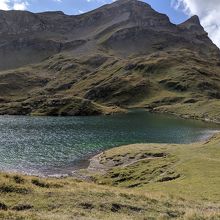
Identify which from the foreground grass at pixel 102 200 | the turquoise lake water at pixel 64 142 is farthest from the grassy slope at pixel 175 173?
the turquoise lake water at pixel 64 142

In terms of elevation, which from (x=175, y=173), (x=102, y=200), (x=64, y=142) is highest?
(x=102, y=200)

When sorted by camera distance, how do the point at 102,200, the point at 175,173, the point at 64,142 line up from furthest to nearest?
the point at 64,142 < the point at 175,173 < the point at 102,200

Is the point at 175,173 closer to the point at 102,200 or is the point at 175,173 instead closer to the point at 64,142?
the point at 102,200

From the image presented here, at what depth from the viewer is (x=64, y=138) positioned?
4902 inches

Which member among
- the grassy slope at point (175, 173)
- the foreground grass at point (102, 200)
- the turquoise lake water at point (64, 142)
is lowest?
the turquoise lake water at point (64, 142)

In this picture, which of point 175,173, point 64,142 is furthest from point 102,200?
point 64,142

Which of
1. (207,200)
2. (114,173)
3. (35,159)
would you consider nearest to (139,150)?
(114,173)

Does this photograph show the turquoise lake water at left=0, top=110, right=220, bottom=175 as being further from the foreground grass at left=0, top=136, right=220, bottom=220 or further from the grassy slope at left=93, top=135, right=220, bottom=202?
the foreground grass at left=0, top=136, right=220, bottom=220

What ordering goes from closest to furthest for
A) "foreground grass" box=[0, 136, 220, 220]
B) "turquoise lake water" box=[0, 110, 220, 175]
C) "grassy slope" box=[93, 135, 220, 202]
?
1. "foreground grass" box=[0, 136, 220, 220]
2. "grassy slope" box=[93, 135, 220, 202]
3. "turquoise lake water" box=[0, 110, 220, 175]

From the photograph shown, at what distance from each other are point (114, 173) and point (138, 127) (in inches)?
3648

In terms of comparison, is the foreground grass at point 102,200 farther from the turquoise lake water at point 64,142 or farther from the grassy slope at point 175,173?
the turquoise lake water at point 64,142

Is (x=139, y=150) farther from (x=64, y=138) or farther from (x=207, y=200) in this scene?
(x=207, y=200)

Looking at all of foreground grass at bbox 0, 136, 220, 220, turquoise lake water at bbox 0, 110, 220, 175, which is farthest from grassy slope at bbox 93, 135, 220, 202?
turquoise lake water at bbox 0, 110, 220, 175

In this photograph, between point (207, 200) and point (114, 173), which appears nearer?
point (207, 200)
